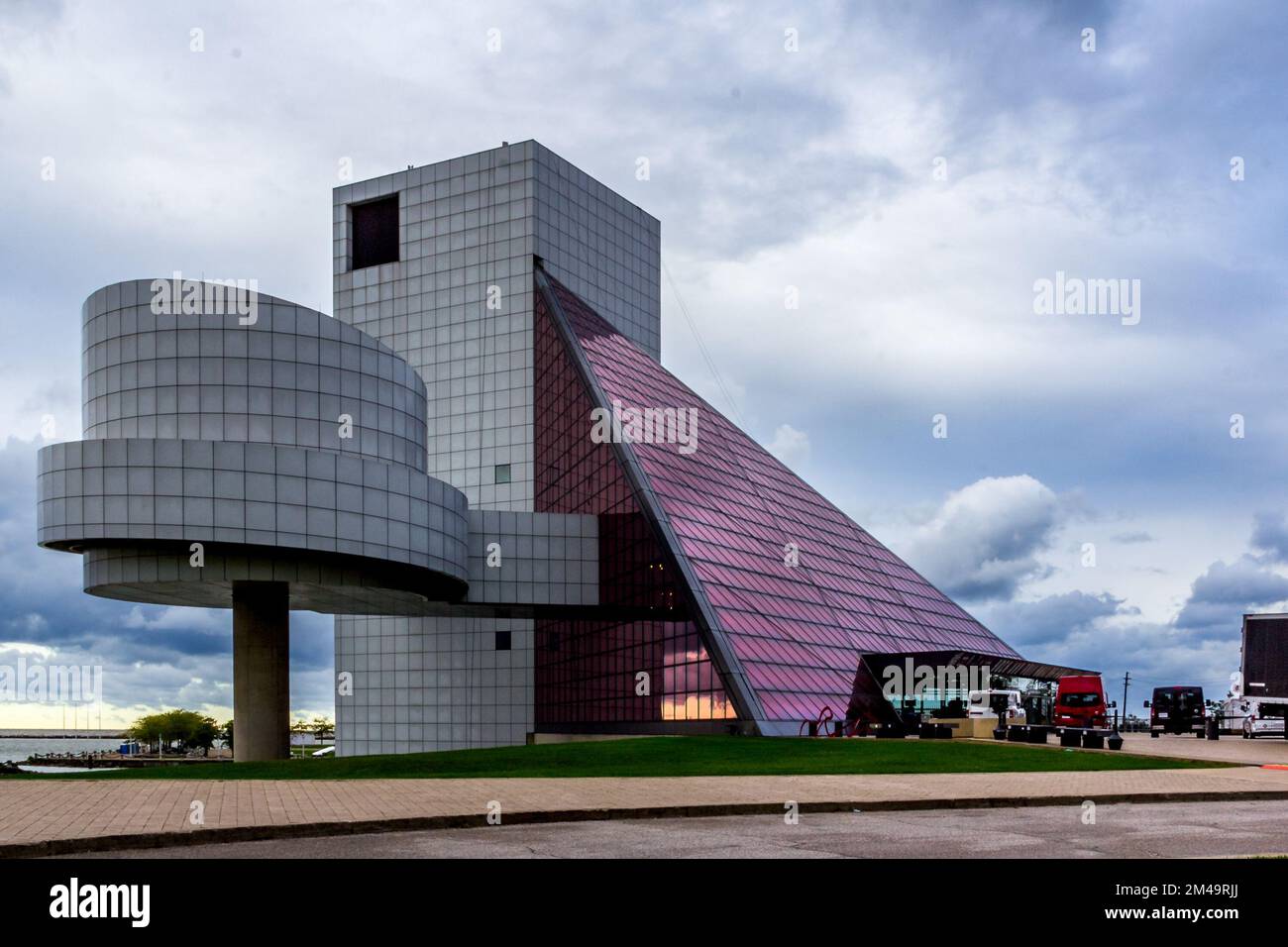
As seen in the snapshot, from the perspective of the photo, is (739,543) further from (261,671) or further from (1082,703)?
(261,671)

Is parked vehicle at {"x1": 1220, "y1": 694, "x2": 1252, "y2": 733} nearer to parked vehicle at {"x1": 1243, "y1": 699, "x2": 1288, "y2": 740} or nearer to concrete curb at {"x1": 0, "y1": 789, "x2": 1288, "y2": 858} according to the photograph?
parked vehicle at {"x1": 1243, "y1": 699, "x2": 1288, "y2": 740}

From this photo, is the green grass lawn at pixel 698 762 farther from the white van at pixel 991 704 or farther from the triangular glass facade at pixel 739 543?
the white van at pixel 991 704

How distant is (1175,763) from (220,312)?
118 ft

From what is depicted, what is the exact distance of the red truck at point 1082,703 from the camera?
54.7m

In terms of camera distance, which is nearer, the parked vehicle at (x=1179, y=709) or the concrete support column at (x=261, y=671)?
the concrete support column at (x=261, y=671)

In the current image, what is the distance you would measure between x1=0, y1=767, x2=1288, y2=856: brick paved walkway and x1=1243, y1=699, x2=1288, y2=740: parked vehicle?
35695mm

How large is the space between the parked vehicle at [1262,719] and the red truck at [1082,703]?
9.55 meters

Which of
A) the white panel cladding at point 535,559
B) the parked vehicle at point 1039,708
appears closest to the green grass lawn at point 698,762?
the parked vehicle at point 1039,708

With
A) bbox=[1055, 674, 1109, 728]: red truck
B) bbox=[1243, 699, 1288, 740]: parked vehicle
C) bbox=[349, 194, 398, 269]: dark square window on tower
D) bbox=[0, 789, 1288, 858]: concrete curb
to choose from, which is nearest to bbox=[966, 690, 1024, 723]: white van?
bbox=[1055, 674, 1109, 728]: red truck

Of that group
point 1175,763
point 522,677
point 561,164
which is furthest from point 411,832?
point 561,164

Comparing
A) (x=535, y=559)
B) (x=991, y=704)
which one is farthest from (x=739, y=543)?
(x=991, y=704)

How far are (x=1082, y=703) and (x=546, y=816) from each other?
42.4 m

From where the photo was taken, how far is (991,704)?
57500 millimetres

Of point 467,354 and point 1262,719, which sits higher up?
point 467,354
